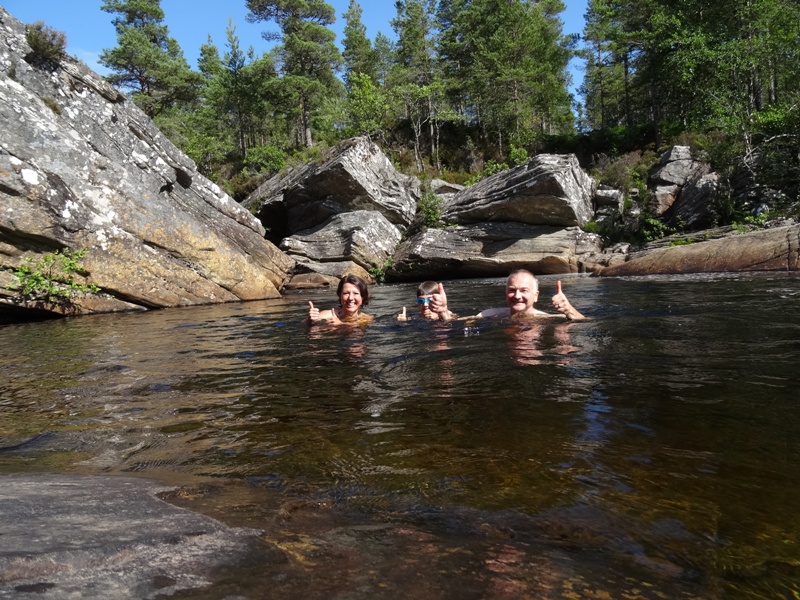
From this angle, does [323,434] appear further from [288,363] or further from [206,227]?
[206,227]

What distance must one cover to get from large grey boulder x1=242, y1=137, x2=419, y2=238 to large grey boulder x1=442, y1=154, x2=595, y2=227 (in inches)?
115

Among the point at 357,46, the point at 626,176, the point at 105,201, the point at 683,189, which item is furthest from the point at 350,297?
the point at 357,46

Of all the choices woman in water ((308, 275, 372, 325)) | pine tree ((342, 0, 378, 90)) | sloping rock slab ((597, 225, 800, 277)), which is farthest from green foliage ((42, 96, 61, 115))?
pine tree ((342, 0, 378, 90))

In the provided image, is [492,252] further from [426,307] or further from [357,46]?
[357,46]

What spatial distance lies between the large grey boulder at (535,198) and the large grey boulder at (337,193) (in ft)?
9.61

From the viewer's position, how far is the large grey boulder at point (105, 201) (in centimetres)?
1043

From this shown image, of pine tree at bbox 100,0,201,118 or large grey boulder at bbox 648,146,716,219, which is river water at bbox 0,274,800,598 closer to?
large grey boulder at bbox 648,146,716,219

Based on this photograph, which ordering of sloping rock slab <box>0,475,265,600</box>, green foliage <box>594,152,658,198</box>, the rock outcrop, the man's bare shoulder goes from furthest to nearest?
green foliage <box>594,152,658,198</box>
the rock outcrop
the man's bare shoulder
sloping rock slab <box>0,475,265,600</box>

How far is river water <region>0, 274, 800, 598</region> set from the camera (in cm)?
153

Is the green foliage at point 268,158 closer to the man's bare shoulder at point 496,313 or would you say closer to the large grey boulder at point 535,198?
the large grey boulder at point 535,198

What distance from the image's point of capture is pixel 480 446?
262 centimetres

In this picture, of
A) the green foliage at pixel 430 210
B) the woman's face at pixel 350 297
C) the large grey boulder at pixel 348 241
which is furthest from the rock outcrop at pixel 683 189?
the woman's face at pixel 350 297

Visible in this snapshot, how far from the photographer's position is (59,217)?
10.7 meters

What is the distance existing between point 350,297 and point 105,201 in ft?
23.2
